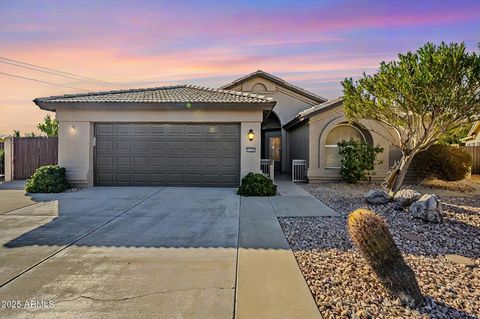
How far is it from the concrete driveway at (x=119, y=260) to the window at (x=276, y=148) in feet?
37.5

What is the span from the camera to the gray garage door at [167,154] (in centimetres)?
1093

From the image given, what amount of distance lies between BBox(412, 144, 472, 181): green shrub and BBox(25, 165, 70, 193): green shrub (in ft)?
48.4

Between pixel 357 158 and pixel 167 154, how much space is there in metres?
8.11

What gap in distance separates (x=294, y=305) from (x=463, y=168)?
38.7ft

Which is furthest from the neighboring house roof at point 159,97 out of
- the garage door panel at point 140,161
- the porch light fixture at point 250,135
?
the garage door panel at point 140,161

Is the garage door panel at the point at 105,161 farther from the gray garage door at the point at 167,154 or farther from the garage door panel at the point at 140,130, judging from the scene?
the garage door panel at the point at 140,130

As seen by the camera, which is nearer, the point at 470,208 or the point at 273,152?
the point at 470,208

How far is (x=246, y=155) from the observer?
10.7 m

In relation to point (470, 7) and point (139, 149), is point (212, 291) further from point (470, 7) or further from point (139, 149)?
point (470, 7)

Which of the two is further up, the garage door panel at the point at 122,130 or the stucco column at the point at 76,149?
the garage door panel at the point at 122,130

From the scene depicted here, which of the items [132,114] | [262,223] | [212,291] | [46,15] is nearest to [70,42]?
[46,15]

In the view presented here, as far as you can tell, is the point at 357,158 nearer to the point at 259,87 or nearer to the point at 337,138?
the point at 337,138

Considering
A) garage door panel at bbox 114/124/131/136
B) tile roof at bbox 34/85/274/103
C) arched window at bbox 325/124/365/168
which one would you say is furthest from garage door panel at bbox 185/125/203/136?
arched window at bbox 325/124/365/168

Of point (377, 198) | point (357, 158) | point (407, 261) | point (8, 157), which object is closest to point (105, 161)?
point (8, 157)
